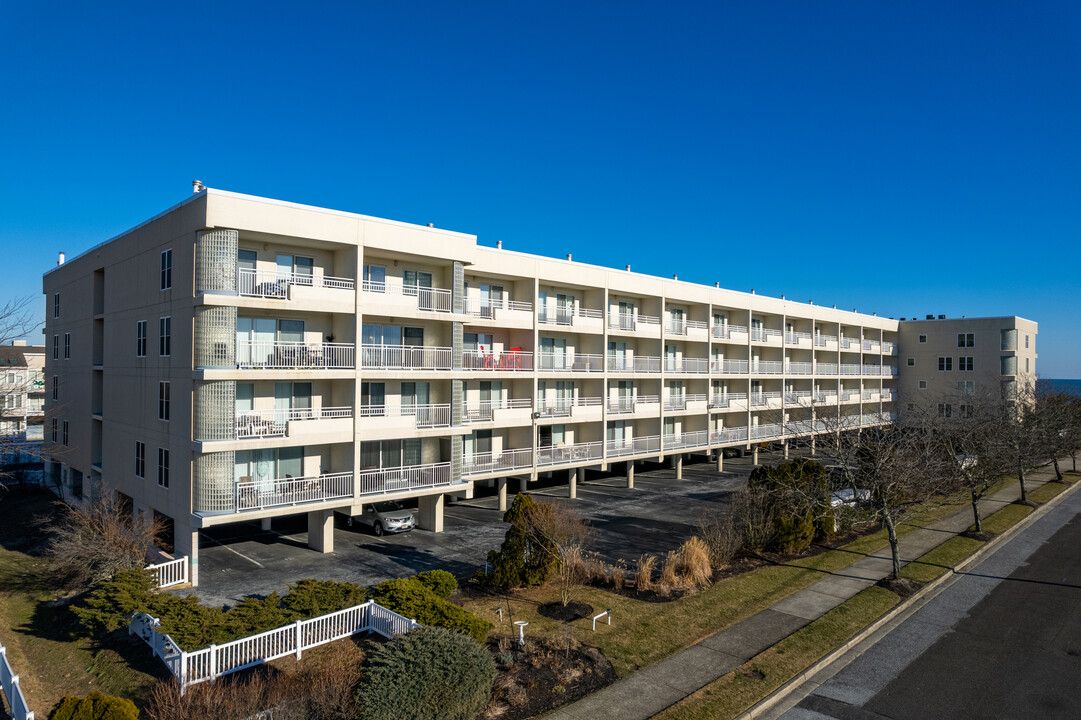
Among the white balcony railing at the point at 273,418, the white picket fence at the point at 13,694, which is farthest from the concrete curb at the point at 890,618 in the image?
the white balcony railing at the point at 273,418

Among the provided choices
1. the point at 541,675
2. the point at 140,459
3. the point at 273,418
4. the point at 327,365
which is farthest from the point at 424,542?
the point at 541,675

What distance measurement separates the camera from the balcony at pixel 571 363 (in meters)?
33.2

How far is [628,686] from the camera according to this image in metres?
13.2

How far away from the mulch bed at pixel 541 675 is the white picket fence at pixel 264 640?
2.33m

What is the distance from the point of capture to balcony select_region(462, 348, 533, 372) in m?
29.6

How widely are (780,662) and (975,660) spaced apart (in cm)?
462

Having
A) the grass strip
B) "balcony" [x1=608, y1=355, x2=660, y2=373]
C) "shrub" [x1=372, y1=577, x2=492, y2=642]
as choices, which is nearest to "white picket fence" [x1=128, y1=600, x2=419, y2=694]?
"shrub" [x1=372, y1=577, x2=492, y2=642]

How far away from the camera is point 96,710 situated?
10.1 m

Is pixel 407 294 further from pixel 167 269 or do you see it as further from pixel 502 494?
pixel 502 494

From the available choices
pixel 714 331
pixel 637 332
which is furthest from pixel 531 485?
pixel 714 331

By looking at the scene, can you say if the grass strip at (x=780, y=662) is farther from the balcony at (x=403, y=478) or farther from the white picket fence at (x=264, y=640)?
the balcony at (x=403, y=478)

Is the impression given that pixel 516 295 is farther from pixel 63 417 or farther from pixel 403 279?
pixel 63 417

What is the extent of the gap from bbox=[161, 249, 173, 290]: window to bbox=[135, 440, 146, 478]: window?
6360mm

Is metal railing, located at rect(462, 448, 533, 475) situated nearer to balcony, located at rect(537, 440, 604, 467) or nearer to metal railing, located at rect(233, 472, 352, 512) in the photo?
balcony, located at rect(537, 440, 604, 467)
